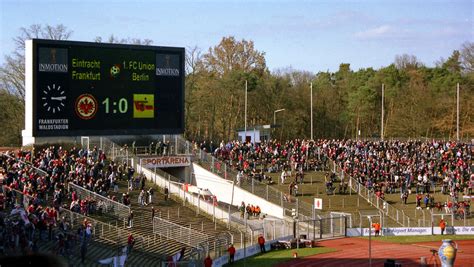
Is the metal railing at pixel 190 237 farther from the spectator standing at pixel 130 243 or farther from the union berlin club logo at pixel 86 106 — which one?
the union berlin club logo at pixel 86 106

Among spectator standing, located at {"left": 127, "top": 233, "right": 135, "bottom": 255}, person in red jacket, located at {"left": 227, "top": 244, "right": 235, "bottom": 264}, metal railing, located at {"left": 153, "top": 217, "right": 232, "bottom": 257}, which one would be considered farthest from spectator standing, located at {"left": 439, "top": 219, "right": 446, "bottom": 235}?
spectator standing, located at {"left": 127, "top": 233, "right": 135, "bottom": 255}

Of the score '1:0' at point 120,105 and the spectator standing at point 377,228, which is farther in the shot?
the spectator standing at point 377,228

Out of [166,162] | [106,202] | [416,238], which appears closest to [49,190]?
[106,202]

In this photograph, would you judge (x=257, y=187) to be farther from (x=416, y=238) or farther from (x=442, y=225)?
(x=442, y=225)

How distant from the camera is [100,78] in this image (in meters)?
47.1

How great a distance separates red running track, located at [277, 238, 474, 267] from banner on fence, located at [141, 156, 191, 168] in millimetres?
13629

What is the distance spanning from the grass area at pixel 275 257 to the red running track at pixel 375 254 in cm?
61

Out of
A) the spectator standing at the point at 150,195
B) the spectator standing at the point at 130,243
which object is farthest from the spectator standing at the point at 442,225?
the spectator standing at the point at 130,243

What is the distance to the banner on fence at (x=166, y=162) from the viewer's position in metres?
54.3

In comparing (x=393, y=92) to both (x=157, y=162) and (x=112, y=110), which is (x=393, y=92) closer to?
(x=157, y=162)

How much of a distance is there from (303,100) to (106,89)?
150 ft

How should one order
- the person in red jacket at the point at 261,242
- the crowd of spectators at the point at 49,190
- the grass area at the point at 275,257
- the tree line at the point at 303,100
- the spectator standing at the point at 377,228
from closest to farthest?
the crowd of spectators at the point at 49,190 → the grass area at the point at 275,257 → the person in red jacket at the point at 261,242 → the spectator standing at the point at 377,228 → the tree line at the point at 303,100

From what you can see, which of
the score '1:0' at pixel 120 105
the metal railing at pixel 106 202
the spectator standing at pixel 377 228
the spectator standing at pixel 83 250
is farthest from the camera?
the spectator standing at pixel 377 228

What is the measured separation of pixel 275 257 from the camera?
41250 millimetres
